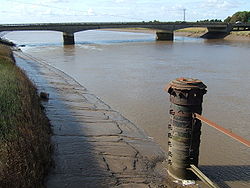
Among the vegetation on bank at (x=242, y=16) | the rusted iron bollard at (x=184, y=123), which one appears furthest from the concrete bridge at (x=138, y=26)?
the rusted iron bollard at (x=184, y=123)

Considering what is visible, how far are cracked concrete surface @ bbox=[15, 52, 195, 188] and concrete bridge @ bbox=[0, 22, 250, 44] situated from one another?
4809cm

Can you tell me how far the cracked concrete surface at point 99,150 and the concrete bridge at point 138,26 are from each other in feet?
158

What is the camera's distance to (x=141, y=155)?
7332mm

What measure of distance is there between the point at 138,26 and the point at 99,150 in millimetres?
60244

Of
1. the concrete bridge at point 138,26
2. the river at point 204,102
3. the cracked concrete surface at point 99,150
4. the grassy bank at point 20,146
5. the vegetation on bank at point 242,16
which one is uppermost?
the vegetation on bank at point 242,16

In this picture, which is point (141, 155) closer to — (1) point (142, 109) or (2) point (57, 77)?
(1) point (142, 109)

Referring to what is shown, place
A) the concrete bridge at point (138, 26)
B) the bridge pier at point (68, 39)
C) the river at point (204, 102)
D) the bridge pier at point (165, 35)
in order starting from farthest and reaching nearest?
the bridge pier at point (165, 35), the bridge pier at point (68, 39), the concrete bridge at point (138, 26), the river at point (204, 102)

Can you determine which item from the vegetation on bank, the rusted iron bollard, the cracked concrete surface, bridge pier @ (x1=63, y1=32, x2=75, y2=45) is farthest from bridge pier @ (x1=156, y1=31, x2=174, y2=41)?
the rusted iron bollard

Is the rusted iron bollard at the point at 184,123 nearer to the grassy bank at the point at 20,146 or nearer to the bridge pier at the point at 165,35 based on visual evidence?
the grassy bank at the point at 20,146

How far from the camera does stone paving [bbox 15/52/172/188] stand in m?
5.88

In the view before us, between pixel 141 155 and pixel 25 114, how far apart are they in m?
2.94

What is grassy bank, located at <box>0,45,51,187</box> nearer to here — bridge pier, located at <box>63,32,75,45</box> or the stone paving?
the stone paving

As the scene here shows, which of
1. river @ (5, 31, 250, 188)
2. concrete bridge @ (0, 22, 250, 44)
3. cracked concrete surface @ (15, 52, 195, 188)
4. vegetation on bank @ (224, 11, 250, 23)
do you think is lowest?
river @ (5, 31, 250, 188)

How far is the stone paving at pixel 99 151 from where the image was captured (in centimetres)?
588
